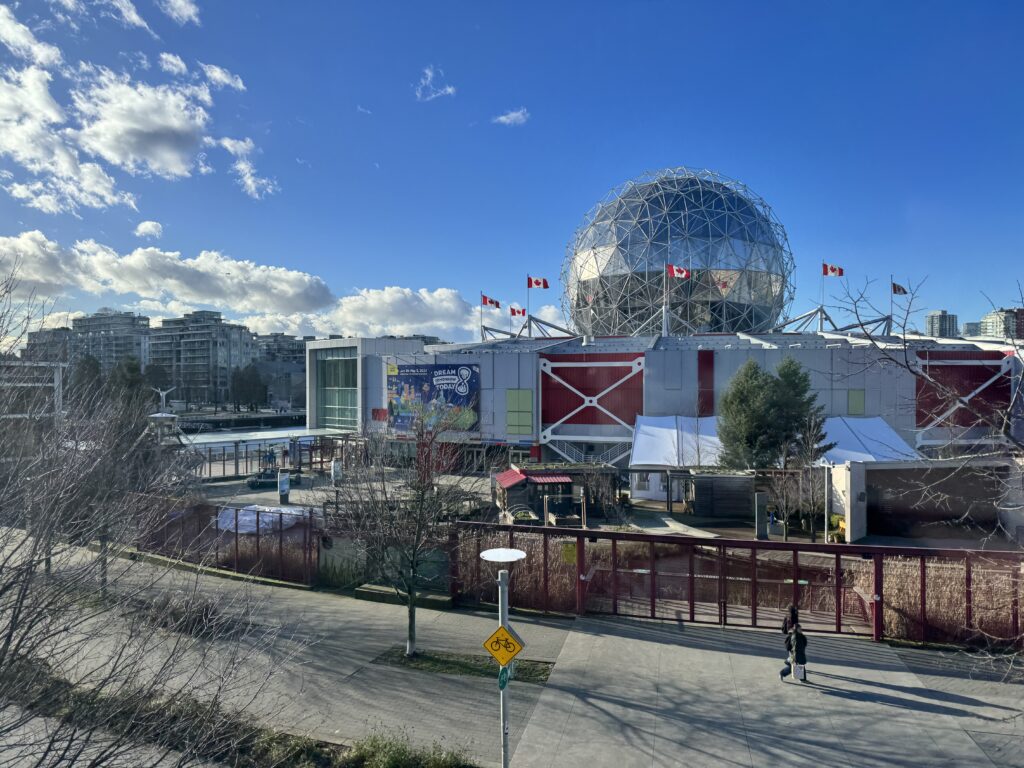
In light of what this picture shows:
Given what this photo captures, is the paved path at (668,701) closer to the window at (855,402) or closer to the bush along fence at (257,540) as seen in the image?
the bush along fence at (257,540)

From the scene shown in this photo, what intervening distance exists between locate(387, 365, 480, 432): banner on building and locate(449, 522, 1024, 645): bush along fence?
68.6 ft

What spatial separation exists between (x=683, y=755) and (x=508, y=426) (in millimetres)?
29186

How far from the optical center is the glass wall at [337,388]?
47.8m

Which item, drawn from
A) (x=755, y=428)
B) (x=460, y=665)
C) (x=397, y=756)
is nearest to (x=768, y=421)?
(x=755, y=428)

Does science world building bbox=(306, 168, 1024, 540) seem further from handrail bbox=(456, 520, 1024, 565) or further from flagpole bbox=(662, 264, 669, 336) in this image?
handrail bbox=(456, 520, 1024, 565)

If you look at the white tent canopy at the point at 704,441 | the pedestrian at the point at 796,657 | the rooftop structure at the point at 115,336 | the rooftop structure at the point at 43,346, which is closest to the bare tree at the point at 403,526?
the rooftop structure at the point at 43,346

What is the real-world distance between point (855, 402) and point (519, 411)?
1821 cm

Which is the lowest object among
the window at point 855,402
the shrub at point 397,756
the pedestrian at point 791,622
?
the shrub at point 397,756

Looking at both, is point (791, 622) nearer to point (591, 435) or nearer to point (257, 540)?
point (257, 540)

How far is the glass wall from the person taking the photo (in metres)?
47.8

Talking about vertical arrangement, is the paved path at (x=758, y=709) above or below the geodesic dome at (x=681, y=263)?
below

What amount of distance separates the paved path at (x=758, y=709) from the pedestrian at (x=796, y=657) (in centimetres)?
22

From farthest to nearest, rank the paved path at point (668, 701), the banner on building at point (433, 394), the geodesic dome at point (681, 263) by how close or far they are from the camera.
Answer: the geodesic dome at point (681, 263) < the banner on building at point (433, 394) < the paved path at point (668, 701)

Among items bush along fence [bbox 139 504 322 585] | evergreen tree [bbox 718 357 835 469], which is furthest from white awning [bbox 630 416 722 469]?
bush along fence [bbox 139 504 322 585]
